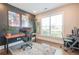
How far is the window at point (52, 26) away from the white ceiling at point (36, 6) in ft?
0.73

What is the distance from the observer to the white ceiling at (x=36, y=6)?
1940mm

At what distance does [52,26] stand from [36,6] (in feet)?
1.91

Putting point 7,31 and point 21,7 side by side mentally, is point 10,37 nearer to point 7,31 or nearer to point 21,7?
point 7,31

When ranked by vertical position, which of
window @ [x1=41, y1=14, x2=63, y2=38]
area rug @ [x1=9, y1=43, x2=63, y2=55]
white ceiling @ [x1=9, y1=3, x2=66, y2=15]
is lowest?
area rug @ [x1=9, y1=43, x2=63, y2=55]

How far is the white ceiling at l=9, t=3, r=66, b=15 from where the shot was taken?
194 cm

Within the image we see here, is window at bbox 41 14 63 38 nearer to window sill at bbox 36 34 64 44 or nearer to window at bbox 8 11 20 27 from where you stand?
window sill at bbox 36 34 64 44

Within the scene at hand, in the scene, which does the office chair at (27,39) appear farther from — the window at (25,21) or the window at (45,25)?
the window at (45,25)

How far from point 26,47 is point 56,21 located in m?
0.90

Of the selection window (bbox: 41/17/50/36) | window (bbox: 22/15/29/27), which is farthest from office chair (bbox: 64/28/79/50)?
window (bbox: 22/15/29/27)

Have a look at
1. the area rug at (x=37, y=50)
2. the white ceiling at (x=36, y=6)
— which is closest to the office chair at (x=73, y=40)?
the area rug at (x=37, y=50)

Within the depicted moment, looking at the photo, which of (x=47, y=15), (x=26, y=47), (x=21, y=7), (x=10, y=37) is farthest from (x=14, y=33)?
(x=47, y=15)

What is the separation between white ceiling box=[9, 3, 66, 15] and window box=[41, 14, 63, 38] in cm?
22

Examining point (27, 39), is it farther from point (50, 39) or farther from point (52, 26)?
point (52, 26)

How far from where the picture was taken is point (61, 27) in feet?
6.61
